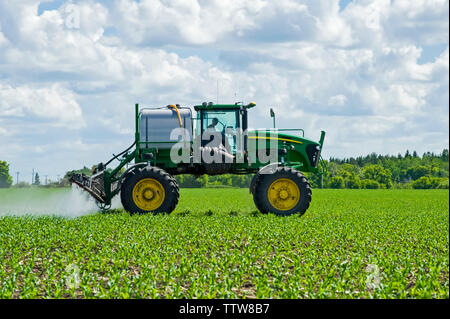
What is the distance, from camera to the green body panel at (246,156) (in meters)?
16.9

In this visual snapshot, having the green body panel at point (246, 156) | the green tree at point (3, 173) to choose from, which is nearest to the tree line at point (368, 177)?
the green tree at point (3, 173)

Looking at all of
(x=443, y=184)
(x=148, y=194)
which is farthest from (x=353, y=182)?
(x=148, y=194)

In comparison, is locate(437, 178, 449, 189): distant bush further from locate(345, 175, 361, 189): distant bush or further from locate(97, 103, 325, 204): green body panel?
locate(97, 103, 325, 204): green body panel

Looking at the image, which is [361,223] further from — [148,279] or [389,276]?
[148,279]

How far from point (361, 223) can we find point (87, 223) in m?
7.08

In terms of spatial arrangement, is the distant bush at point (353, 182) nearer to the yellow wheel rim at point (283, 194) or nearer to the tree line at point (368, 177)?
the tree line at point (368, 177)

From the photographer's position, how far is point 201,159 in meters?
16.8

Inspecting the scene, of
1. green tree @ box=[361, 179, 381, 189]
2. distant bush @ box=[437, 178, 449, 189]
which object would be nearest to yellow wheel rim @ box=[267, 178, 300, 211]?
distant bush @ box=[437, 178, 449, 189]

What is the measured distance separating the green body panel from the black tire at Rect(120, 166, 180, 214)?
0.57 metres

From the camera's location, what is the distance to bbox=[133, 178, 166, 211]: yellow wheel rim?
53.2 feet

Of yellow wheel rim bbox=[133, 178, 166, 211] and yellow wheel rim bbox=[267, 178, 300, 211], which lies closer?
yellow wheel rim bbox=[133, 178, 166, 211]

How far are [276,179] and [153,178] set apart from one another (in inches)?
135
